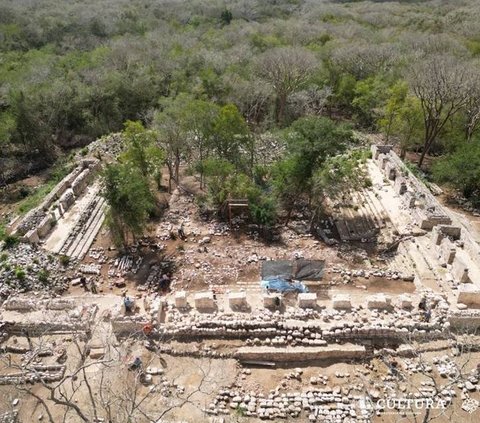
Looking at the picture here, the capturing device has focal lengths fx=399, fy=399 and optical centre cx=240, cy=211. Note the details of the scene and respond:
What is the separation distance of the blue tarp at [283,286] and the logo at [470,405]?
8765 millimetres

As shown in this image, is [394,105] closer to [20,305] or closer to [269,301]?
[269,301]

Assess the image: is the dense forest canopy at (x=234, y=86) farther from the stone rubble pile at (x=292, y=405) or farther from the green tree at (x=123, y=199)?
the stone rubble pile at (x=292, y=405)

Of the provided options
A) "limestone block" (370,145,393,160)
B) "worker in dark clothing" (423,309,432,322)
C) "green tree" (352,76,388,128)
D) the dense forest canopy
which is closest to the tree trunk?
the dense forest canopy

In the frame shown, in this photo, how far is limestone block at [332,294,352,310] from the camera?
20609 mm

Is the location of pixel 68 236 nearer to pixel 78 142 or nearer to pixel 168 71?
pixel 78 142

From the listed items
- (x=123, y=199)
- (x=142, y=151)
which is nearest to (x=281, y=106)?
(x=142, y=151)

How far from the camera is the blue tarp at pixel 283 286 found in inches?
869

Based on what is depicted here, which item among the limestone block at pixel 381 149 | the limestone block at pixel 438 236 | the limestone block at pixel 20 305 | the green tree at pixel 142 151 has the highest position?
the green tree at pixel 142 151

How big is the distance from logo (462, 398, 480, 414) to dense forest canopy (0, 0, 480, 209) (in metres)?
16.3

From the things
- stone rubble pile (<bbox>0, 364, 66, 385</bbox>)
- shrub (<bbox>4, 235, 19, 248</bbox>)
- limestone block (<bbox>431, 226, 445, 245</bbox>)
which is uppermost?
limestone block (<bbox>431, 226, 445, 245</bbox>)

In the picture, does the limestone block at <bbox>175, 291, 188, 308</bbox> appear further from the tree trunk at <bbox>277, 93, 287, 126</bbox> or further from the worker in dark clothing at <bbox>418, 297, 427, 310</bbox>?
the tree trunk at <bbox>277, 93, 287, 126</bbox>

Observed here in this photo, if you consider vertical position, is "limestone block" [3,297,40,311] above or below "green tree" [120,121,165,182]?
below

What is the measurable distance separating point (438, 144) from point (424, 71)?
34.0ft

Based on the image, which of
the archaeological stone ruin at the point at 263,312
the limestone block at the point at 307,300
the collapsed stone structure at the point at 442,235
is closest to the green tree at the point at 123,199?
the archaeological stone ruin at the point at 263,312
